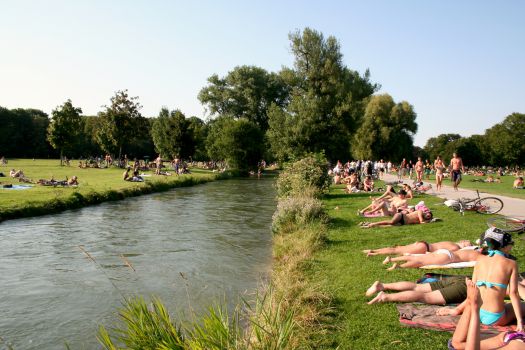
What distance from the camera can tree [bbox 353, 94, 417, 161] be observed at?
217ft

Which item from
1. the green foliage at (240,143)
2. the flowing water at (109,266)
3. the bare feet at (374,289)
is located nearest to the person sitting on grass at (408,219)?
the flowing water at (109,266)

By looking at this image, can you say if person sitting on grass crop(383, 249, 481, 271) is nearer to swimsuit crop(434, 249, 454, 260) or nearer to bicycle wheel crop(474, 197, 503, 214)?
swimsuit crop(434, 249, 454, 260)

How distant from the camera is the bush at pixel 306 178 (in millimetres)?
22328

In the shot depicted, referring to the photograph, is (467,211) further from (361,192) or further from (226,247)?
(361,192)

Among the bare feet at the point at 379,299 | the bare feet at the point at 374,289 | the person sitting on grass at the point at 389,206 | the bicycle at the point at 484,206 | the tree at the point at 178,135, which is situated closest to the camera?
the bare feet at the point at 379,299

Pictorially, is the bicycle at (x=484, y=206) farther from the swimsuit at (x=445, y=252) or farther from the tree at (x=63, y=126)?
the tree at (x=63, y=126)

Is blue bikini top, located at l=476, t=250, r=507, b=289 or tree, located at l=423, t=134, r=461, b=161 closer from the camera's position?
blue bikini top, located at l=476, t=250, r=507, b=289

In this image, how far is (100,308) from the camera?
8.91 meters

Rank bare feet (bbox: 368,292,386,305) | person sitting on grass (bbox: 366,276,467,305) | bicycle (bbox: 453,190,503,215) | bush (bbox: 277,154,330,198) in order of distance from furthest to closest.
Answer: bush (bbox: 277,154,330,198), bicycle (bbox: 453,190,503,215), bare feet (bbox: 368,292,386,305), person sitting on grass (bbox: 366,276,467,305)

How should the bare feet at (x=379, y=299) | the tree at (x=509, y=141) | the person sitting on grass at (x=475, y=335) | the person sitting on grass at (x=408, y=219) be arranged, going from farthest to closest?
1. the tree at (x=509, y=141)
2. the person sitting on grass at (x=408, y=219)
3. the bare feet at (x=379, y=299)
4. the person sitting on grass at (x=475, y=335)

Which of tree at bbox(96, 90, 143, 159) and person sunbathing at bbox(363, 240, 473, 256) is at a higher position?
tree at bbox(96, 90, 143, 159)

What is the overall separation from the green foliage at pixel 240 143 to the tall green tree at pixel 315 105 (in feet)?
51.4

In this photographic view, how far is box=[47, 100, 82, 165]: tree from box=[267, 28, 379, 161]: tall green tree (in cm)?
Answer: 2530

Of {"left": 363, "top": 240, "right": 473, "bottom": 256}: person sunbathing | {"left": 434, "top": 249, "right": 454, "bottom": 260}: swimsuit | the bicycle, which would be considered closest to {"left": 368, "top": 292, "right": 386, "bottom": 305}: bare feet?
{"left": 434, "top": 249, "right": 454, "bottom": 260}: swimsuit
